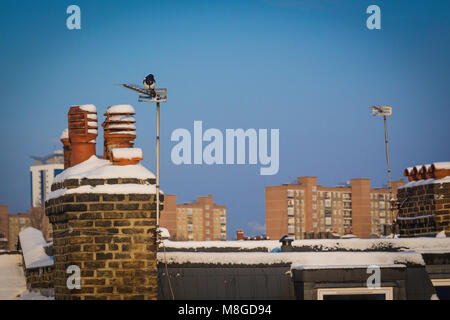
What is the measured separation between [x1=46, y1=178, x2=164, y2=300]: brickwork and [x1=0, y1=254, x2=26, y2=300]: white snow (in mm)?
4814

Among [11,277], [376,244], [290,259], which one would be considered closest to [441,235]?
[376,244]

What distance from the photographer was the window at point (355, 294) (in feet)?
50.2

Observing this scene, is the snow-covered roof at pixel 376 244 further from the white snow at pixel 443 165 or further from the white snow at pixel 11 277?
the white snow at pixel 11 277

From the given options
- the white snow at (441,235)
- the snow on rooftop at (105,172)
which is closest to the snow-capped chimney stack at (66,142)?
the snow on rooftop at (105,172)

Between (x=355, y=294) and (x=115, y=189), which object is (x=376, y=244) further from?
(x=115, y=189)

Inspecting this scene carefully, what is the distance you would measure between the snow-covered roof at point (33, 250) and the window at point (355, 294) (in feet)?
23.5

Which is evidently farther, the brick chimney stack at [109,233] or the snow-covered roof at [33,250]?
the snow-covered roof at [33,250]

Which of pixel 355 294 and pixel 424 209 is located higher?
pixel 424 209

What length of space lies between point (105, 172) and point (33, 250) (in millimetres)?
7206

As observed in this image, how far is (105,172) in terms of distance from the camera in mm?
15062

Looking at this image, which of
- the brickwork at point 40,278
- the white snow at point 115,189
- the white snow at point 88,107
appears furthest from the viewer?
the brickwork at point 40,278
